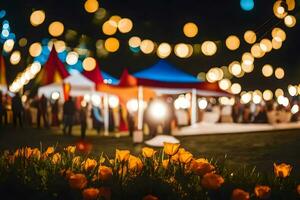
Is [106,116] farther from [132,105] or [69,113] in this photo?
[69,113]

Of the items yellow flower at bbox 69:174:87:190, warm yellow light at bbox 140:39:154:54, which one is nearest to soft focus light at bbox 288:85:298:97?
warm yellow light at bbox 140:39:154:54

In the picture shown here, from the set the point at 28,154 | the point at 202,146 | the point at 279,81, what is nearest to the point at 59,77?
the point at 202,146

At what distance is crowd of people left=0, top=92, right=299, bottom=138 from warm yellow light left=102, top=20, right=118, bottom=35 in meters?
3.23

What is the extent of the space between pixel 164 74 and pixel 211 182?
17.1 meters

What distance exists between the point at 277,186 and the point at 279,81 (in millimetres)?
49896

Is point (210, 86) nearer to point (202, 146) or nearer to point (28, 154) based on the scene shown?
point (202, 146)

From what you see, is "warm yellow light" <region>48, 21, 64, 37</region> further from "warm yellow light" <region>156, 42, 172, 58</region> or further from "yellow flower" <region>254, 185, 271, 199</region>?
"yellow flower" <region>254, 185, 271, 199</region>

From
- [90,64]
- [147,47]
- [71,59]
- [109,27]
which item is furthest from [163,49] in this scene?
[71,59]

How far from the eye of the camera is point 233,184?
360 cm

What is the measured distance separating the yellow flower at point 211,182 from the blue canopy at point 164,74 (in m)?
16.0

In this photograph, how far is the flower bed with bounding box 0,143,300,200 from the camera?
337cm

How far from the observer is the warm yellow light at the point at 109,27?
69.2 ft

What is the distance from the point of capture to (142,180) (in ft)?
11.7

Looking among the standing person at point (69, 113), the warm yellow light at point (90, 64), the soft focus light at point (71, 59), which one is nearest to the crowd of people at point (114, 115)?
the standing person at point (69, 113)
